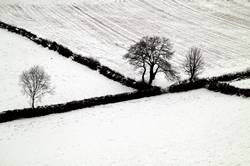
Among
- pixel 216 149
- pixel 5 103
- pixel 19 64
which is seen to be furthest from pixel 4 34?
pixel 216 149

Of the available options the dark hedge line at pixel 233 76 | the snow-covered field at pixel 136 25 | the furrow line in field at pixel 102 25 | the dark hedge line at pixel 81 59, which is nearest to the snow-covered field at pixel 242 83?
the dark hedge line at pixel 233 76

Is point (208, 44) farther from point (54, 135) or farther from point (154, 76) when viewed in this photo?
point (54, 135)

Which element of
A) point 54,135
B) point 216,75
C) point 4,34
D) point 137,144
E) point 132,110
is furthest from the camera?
point 4,34

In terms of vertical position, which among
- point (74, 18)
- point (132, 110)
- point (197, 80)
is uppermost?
point (74, 18)

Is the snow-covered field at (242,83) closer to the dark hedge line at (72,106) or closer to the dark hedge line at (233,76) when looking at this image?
the dark hedge line at (233,76)

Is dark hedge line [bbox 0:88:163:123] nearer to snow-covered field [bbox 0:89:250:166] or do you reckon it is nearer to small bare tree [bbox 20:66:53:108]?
snow-covered field [bbox 0:89:250:166]

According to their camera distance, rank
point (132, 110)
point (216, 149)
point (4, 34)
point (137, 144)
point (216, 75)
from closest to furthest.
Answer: point (216, 149)
point (137, 144)
point (132, 110)
point (216, 75)
point (4, 34)

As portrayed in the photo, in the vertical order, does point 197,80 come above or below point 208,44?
below
